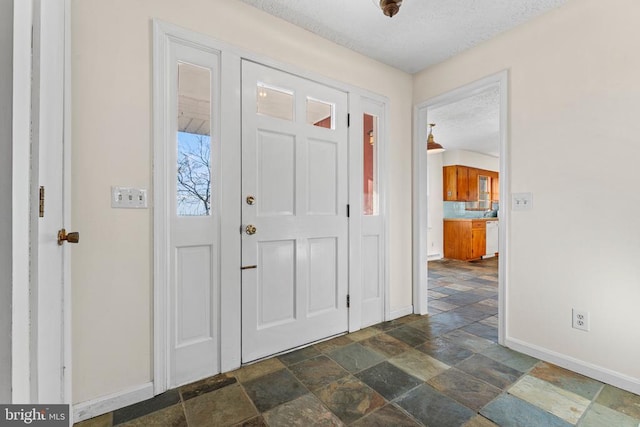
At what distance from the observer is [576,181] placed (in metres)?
1.94

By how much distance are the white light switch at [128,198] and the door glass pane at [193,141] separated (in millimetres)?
189

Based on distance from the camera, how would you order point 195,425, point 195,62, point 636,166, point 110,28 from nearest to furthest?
point 195,425
point 110,28
point 636,166
point 195,62

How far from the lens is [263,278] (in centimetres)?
211

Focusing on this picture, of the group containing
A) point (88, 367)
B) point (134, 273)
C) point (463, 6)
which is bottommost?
point (88, 367)

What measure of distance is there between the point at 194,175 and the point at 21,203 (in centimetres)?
122

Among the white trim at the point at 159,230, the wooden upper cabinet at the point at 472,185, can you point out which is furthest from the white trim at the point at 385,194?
the wooden upper cabinet at the point at 472,185

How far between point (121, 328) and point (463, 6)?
2.99m

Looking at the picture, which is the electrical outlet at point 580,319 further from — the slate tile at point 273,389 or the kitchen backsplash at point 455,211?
the kitchen backsplash at point 455,211

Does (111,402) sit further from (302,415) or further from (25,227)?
(25,227)

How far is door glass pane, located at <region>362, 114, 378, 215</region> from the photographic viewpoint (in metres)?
2.73

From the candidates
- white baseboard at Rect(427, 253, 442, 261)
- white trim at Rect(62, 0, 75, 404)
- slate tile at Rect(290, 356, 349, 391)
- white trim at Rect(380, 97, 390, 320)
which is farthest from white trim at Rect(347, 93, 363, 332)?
A: white baseboard at Rect(427, 253, 442, 261)

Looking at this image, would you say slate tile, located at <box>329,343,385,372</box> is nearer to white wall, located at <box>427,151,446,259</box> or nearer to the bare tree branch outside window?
the bare tree branch outside window

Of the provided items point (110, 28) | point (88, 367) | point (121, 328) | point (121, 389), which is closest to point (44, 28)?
point (110, 28)

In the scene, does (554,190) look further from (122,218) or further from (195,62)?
(122,218)
